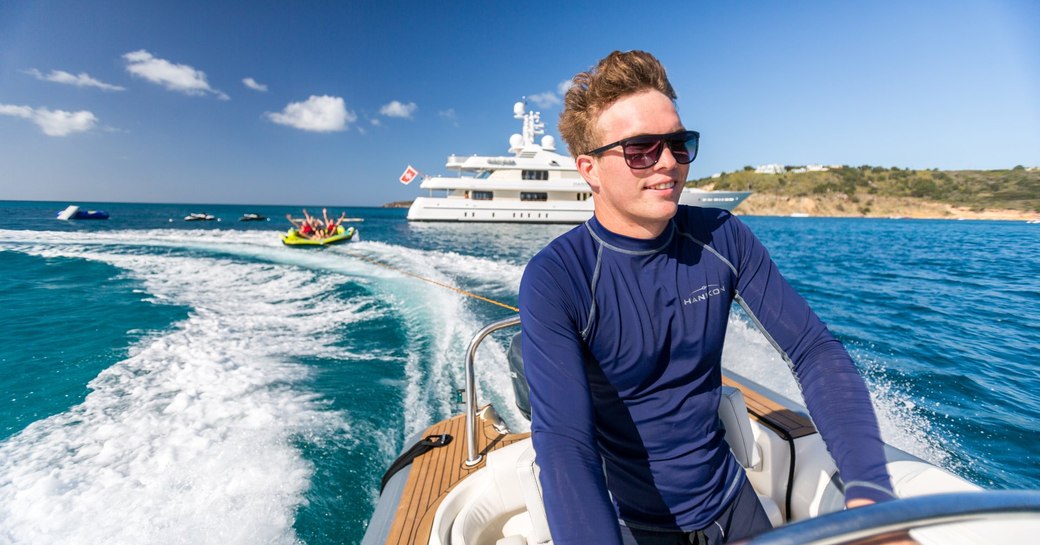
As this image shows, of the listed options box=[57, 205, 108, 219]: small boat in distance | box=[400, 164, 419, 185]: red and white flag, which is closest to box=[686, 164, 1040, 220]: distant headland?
box=[400, 164, 419, 185]: red and white flag

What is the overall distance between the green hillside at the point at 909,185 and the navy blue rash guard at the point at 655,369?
64.6 m

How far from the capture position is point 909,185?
63906 millimetres

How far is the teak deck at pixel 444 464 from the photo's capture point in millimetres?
1790

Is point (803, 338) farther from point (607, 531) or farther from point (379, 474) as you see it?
point (379, 474)

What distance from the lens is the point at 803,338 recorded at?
52.6 inches

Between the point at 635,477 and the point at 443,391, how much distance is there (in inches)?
149

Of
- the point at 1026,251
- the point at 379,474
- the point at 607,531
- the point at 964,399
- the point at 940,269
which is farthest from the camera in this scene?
the point at 1026,251

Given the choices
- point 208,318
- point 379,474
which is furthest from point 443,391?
point 208,318

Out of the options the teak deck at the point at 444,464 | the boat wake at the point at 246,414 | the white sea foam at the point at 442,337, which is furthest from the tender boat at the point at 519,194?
the teak deck at the point at 444,464

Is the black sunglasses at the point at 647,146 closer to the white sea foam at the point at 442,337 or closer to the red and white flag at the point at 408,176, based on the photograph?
the white sea foam at the point at 442,337

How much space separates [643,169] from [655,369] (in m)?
0.55

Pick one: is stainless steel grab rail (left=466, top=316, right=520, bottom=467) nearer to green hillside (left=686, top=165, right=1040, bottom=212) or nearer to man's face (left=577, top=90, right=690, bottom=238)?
man's face (left=577, top=90, right=690, bottom=238)

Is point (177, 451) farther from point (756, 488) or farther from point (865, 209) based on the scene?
point (865, 209)

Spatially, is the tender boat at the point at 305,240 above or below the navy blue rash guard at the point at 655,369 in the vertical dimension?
below
